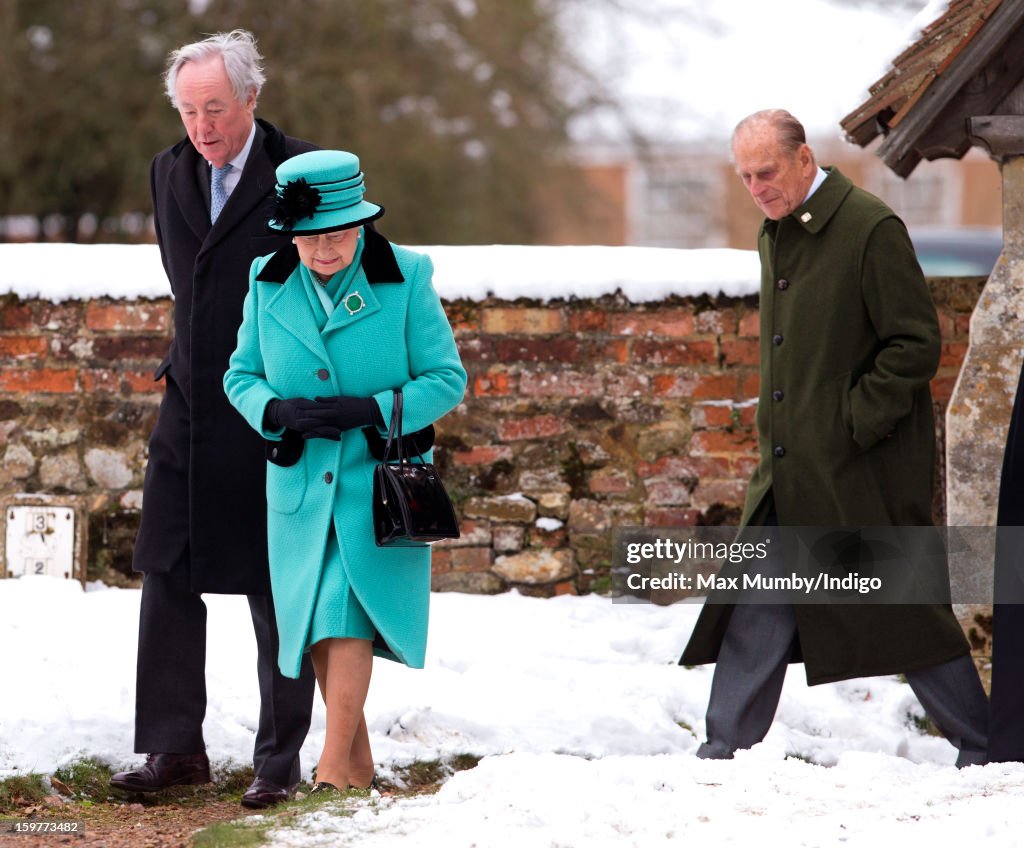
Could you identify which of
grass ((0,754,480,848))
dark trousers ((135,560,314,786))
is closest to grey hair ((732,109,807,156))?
dark trousers ((135,560,314,786))

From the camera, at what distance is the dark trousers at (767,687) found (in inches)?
162

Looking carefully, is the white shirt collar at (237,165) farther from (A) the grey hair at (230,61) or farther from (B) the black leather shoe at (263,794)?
(B) the black leather shoe at (263,794)

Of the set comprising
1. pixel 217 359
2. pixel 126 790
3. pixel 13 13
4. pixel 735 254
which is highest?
pixel 13 13

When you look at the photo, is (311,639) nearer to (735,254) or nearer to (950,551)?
(950,551)

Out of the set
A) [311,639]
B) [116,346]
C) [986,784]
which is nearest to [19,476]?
[116,346]

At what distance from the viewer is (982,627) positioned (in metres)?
5.02

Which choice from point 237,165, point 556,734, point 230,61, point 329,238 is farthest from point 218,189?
point 556,734

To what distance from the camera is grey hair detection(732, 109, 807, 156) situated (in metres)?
4.07

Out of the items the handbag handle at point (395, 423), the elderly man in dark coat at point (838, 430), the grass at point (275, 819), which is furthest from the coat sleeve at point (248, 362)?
the elderly man in dark coat at point (838, 430)

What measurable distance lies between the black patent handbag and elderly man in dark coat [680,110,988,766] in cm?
95

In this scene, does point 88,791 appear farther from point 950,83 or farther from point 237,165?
point 950,83

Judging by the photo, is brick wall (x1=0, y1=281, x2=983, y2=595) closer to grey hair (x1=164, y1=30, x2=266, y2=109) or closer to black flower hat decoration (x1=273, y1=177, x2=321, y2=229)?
grey hair (x1=164, y1=30, x2=266, y2=109)

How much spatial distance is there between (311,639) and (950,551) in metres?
2.26

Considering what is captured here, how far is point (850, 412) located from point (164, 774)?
6.69 feet
